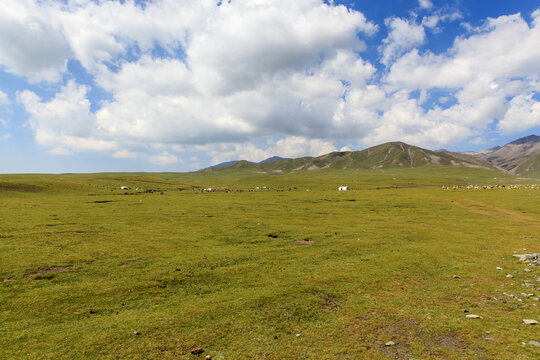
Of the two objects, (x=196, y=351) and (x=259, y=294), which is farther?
(x=259, y=294)

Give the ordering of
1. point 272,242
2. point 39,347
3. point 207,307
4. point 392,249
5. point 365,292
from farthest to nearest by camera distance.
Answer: point 272,242 < point 392,249 < point 365,292 < point 207,307 < point 39,347

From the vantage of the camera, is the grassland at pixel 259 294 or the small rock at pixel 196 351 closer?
the small rock at pixel 196 351

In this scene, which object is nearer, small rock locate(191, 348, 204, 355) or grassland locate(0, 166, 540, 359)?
small rock locate(191, 348, 204, 355)

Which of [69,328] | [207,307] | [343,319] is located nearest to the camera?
[69,328]

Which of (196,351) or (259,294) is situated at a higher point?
(196,351)

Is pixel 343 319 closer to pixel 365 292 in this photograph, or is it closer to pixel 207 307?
pixel 365 292

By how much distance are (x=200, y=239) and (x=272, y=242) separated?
9428 millimetres

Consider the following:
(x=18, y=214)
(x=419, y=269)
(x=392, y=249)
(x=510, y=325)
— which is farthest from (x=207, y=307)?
(x=18, y=214)

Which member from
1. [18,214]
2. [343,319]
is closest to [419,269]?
[343,319]

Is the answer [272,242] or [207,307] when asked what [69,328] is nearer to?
[207,307]

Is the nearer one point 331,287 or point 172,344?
point 172,344

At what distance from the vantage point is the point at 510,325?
13797 millimetres

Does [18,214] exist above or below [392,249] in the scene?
above

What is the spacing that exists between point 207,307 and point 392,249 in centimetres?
2245
